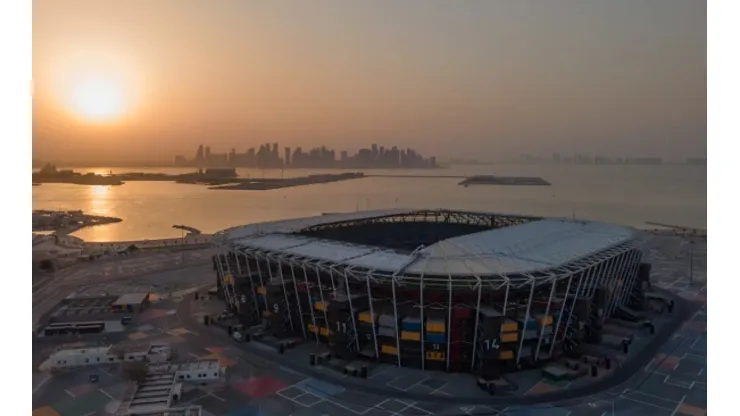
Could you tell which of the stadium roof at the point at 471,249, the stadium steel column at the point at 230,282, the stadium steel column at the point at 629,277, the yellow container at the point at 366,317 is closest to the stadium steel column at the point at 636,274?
the stadium steel column at the point at 629,277

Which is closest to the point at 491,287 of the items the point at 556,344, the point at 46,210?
the point at 556,344

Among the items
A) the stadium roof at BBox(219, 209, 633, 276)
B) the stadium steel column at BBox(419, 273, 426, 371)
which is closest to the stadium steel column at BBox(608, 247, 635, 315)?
the stadium roof at BBox(219, 209, 633, 276)

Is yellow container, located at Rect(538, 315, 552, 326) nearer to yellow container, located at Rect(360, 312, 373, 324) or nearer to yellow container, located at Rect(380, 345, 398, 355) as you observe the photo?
yellow container, located at Rect(380, 345, 398, 355)

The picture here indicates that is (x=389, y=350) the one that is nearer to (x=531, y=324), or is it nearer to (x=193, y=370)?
(x=531, y=324)

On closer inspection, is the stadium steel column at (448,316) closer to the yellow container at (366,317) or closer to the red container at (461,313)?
the red container at (461,313)

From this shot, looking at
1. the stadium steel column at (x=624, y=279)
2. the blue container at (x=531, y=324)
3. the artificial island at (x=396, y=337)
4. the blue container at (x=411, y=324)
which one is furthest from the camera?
the stadium steel column at (x=624, y=279)
